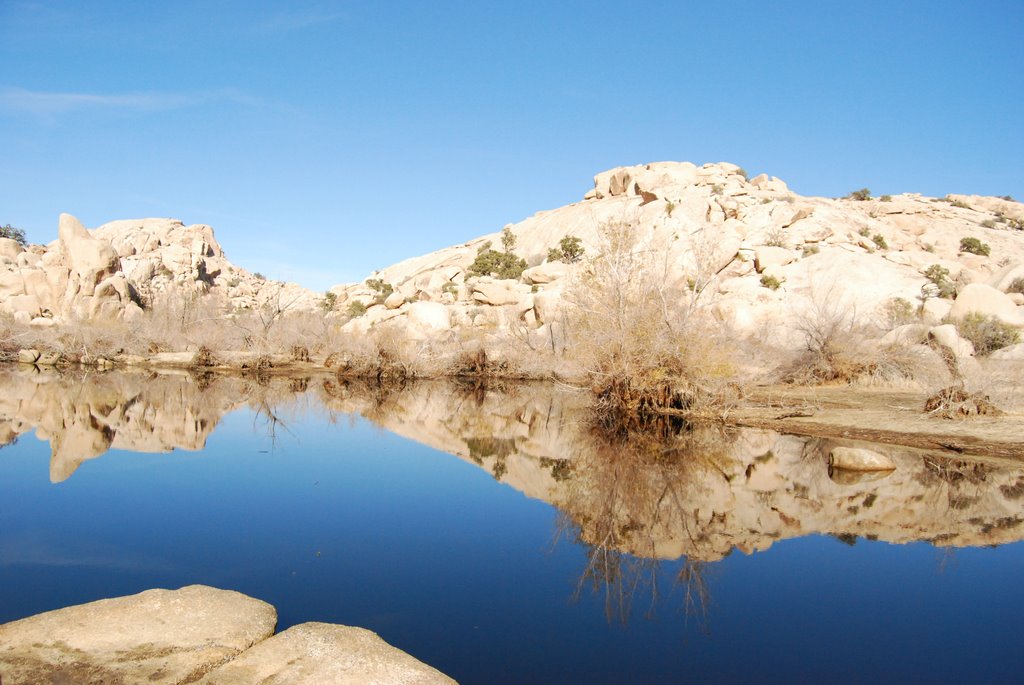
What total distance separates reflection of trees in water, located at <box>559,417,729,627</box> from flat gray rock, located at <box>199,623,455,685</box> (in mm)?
1992

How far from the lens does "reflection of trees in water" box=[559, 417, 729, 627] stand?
6.28 metres

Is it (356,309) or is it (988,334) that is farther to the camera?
(356,309)

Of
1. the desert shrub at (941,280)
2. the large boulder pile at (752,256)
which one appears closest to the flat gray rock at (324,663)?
the large boulder pile at (752,256)

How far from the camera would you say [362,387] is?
23266 millimetres

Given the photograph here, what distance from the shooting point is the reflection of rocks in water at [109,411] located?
41.4 feet

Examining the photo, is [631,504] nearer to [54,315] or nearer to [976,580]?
[976,580]

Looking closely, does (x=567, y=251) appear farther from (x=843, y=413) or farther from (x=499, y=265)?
(x=843, y=413)

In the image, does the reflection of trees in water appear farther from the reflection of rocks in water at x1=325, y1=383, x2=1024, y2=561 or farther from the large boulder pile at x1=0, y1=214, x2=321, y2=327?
the large boulder pile at x1=0, y1=214, x2=321, y2=327

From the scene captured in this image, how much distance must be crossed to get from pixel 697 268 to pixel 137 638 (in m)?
15.6

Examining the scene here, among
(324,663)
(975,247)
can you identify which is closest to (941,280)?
(975,247)

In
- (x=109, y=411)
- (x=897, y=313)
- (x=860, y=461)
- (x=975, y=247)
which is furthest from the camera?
(x=975, y=247)

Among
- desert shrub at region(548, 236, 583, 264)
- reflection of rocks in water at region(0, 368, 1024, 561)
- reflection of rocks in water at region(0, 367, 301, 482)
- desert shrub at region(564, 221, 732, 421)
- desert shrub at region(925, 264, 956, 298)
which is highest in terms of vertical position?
desert shrub at region(548, 236, 583, 264)

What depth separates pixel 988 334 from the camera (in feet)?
67.6

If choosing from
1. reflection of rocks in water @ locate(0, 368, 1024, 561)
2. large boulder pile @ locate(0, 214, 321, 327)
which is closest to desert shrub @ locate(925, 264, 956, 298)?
reflection of rocks in water @ locate(0, 368, 1024, 561)
